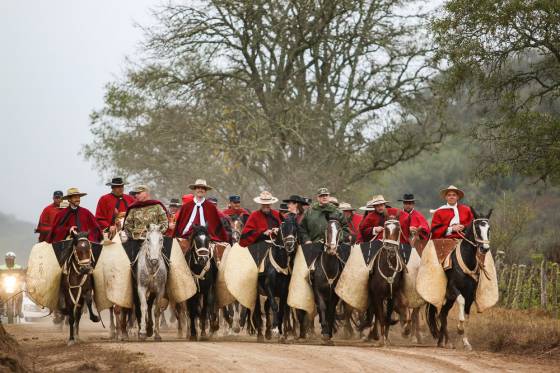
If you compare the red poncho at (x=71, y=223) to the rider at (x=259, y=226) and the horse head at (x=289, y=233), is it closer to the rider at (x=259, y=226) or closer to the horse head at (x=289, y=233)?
the rider at (x=259, y=226)

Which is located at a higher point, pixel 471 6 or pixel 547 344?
pixel 471 6

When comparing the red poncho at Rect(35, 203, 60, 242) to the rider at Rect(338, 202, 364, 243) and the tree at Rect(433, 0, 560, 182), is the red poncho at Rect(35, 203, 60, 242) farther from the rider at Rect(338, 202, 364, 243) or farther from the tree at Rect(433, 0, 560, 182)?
the tree at Rect(433, 0, 560, 182)

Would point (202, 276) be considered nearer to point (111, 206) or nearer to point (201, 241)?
point (201, 241)

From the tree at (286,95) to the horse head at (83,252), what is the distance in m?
19.1

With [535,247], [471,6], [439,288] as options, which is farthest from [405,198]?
[535,247]

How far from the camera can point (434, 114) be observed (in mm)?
40000

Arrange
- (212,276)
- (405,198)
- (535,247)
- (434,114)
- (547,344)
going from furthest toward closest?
(434,114) → (535,247) → (405,198) → (212,276) → (547,344)

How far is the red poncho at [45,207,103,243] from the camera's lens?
61.3ft

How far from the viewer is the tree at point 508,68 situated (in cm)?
2352

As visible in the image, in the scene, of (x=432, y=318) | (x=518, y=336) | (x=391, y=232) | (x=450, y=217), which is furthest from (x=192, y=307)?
(x=518, y=336)

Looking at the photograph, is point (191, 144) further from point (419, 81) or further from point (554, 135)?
point (554, 135)

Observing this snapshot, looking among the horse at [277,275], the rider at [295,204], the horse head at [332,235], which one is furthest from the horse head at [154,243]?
the horse head at [332,235]

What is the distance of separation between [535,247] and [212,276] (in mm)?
20962

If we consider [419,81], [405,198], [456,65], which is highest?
[419,81]
